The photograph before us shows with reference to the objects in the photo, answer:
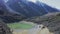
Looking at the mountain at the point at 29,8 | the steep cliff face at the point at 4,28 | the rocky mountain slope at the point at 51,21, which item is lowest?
the steep cliff face at the point at 4,28

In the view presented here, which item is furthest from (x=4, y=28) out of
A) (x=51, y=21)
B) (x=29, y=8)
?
(x=51, y=21)

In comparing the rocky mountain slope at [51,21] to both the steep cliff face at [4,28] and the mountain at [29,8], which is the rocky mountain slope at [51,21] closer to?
the mountain at [29,8]

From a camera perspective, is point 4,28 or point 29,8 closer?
point 4,28

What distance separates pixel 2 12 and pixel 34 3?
304mm

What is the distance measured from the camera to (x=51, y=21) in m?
1.10

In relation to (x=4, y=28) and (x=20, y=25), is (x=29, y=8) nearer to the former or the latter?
(x=20, y=25)

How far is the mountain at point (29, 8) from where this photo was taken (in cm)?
114

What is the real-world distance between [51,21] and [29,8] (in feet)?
0.76

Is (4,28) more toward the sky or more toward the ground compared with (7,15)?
more toward the ground

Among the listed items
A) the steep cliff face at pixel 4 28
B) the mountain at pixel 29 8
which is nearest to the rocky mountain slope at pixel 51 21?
the mountain at pixel 29 8

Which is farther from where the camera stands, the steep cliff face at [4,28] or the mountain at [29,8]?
the mountain at [29,8]

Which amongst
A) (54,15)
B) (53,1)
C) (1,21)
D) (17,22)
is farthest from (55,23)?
(1,21)

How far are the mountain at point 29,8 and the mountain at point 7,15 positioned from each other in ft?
0.13

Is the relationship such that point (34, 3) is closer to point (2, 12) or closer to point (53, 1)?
point (53, 1)
